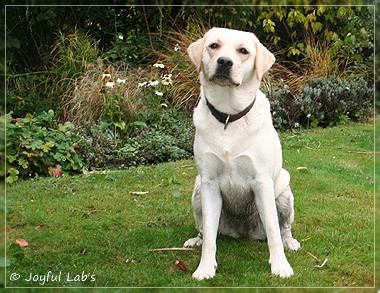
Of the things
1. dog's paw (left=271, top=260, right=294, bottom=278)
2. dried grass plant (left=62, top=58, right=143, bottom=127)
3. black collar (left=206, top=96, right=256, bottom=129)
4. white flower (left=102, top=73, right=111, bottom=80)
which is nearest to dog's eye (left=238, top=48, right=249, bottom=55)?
black collar (left=206, top=96, right=256, bottom=129)

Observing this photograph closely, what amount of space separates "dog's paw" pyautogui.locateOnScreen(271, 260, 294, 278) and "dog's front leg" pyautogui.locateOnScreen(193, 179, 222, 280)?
29 centimetres

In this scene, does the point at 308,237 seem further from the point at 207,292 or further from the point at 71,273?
the point at 71,273

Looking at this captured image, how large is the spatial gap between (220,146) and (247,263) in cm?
62

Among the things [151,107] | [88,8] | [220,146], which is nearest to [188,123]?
[151,107]

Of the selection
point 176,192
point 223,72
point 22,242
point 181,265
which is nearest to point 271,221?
point 181,265

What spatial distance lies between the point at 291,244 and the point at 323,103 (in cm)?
118

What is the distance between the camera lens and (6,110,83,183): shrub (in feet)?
12.1

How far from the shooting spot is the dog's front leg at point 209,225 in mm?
2914

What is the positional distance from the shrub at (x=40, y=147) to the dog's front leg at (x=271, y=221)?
1.50 metres

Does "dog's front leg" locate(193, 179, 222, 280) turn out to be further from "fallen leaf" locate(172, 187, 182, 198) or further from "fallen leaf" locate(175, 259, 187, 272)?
"fallen leaf" locate(172, 187, 182, 198)

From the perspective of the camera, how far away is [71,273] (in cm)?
291

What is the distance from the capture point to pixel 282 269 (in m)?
2.88

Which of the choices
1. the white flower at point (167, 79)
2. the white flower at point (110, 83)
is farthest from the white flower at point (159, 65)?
the white flower at point (110, 83)

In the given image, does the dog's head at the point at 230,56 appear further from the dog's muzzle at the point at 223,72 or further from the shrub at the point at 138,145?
the shrub at the point at 138,145
